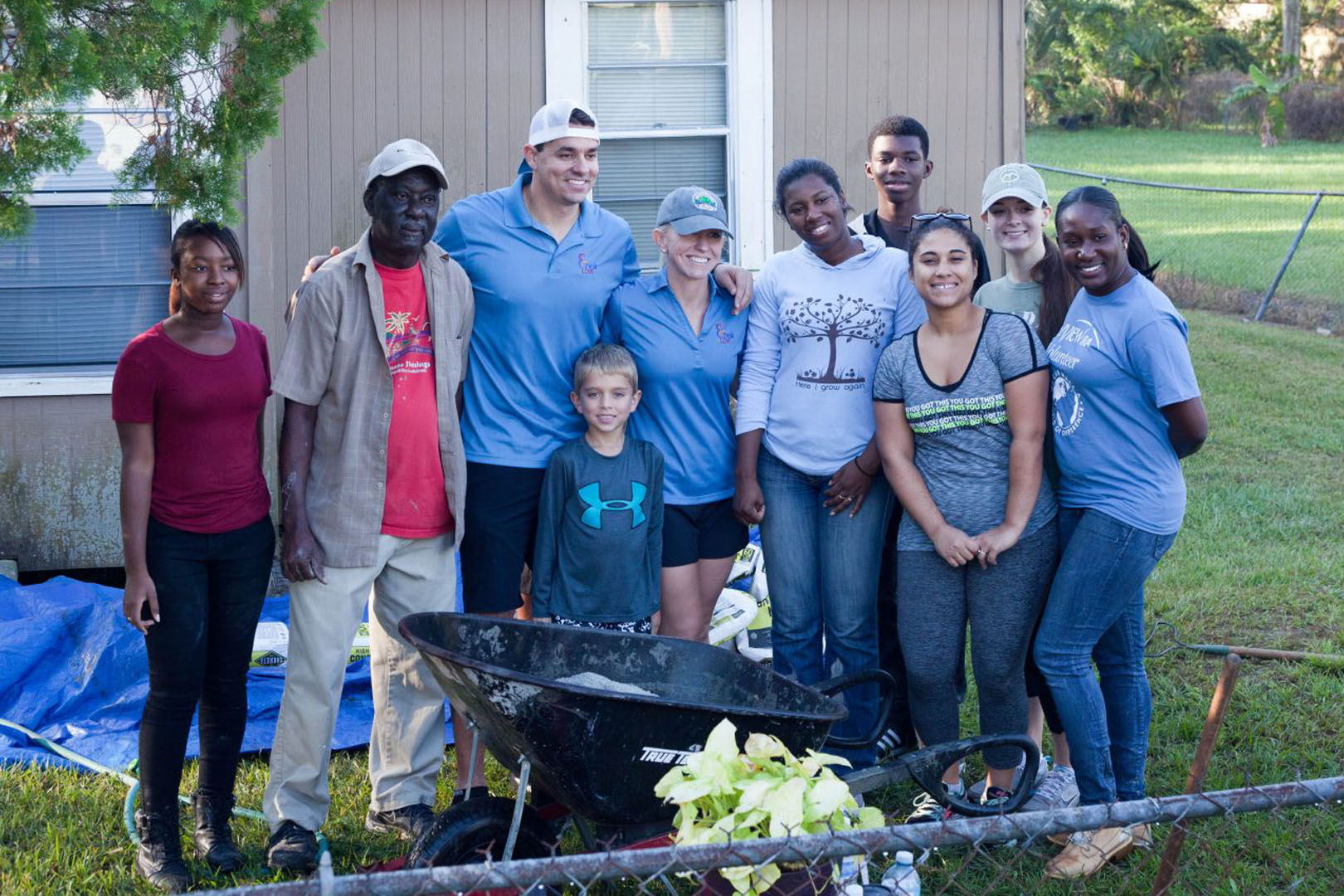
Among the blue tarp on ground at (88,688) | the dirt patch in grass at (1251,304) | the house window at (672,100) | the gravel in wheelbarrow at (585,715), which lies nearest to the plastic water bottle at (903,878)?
the gravel in wheelbarrow at (585,715)

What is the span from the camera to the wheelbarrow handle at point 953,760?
3537 mm

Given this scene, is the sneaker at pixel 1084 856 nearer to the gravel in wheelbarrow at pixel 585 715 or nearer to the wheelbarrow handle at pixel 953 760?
the wheelbarrow handle at pixel 953 760

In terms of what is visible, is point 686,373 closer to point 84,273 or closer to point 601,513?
point 601,513

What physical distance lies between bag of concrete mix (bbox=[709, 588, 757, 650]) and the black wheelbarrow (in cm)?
154

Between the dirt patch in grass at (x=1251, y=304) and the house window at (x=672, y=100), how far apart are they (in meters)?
9.32

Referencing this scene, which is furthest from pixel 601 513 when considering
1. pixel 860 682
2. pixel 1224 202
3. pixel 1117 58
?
pixel 1117 58

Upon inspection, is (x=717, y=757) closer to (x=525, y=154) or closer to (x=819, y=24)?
(x=525, y=154)

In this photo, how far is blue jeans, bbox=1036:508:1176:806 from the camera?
12.9 ft

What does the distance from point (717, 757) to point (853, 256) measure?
6.92ft

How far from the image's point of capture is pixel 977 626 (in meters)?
4.18

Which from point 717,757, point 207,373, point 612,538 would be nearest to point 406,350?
point 207,373

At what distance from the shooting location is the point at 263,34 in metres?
3.57

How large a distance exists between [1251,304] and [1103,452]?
12998 millimetres

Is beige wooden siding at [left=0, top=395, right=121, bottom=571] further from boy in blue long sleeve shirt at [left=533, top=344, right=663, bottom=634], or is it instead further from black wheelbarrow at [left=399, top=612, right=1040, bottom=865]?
black wheelbarrow at [left=399, top=612, right=1040, bottom=865]
